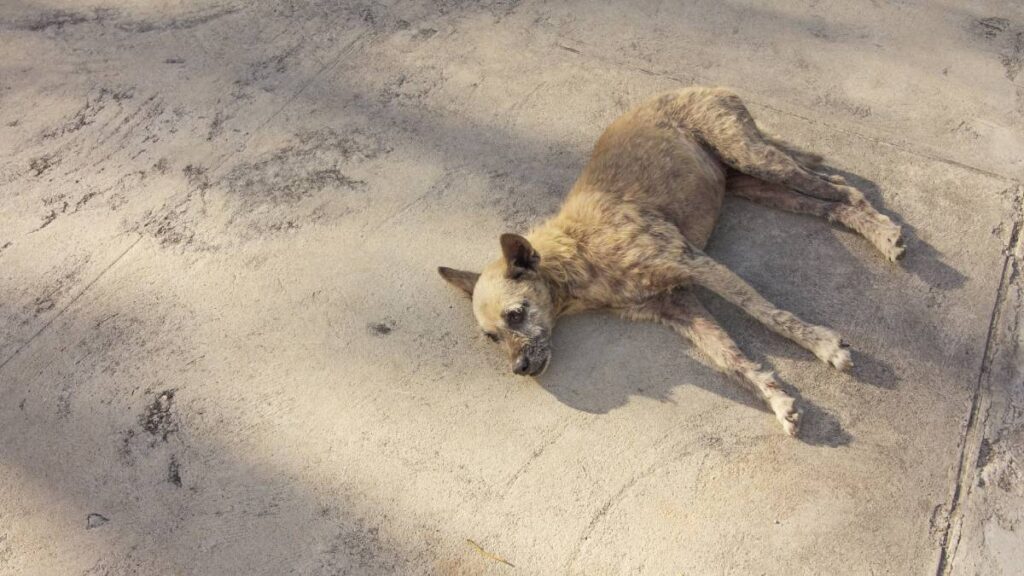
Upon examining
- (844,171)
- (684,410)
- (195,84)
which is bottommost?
(684,410)

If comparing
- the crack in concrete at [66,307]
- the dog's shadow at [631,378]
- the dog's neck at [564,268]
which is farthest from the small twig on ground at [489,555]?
the crack in concrete at [66,307]

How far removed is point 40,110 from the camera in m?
5.45

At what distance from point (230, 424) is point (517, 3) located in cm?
388

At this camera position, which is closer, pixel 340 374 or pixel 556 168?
pixel 340 374

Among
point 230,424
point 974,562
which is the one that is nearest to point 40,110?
point 230,424

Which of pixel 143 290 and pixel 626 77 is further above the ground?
pixel 626 77

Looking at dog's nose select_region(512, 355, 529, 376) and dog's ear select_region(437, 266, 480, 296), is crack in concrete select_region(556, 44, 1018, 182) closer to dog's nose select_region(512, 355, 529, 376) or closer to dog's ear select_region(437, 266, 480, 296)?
dog's ear select_region(437, 266, 480, 296)

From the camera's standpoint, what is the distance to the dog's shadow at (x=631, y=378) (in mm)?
3477

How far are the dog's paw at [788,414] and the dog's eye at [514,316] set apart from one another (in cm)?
131

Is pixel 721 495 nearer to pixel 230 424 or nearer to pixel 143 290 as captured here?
pixel 230 424

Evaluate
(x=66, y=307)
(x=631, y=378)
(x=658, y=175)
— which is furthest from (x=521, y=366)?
(x=66, y=307)

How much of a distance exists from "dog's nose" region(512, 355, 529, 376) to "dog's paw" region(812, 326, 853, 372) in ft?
4.69

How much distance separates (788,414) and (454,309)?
185 cm

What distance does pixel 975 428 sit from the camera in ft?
10.8
